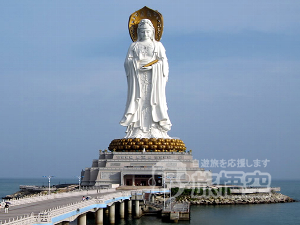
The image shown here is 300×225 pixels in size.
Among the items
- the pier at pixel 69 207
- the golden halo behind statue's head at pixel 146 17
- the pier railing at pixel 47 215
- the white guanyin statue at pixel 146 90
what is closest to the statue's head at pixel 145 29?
the white guanyin statue at pixel 146 90

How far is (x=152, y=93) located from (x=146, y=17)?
6085 mm

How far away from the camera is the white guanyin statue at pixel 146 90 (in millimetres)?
39312

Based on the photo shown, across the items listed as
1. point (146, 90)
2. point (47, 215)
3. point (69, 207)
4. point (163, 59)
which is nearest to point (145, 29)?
point (163, 59)

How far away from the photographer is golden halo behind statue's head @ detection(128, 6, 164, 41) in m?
40.9

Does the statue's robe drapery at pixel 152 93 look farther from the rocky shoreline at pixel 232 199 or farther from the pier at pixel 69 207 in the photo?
the pier at pixel 69 207

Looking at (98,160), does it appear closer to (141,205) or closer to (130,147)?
(130,147)

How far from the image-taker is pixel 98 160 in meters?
38.2

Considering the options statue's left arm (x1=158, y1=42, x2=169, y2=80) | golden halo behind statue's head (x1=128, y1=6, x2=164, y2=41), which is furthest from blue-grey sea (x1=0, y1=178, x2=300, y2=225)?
golden halo behind statue's head (x1=128, y1=6, x2=164, y2=41)

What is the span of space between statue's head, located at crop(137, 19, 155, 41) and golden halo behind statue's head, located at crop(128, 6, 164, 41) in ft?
2.26

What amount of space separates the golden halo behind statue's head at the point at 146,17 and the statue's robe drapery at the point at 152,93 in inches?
55.1

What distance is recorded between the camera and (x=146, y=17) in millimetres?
41219

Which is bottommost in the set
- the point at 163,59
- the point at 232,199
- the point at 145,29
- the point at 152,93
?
Answer: the point at 232,199

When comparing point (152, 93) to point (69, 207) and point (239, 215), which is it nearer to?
point (239, 215)

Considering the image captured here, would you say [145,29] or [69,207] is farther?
[145,29]
